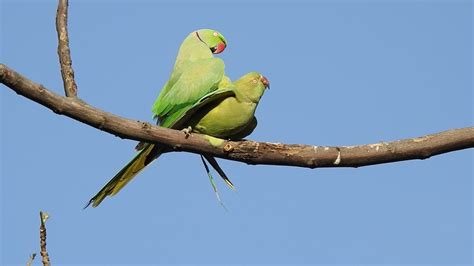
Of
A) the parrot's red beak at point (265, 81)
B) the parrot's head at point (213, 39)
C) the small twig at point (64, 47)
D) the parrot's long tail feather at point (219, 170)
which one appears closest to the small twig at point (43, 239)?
the small twig at point (64, 47)

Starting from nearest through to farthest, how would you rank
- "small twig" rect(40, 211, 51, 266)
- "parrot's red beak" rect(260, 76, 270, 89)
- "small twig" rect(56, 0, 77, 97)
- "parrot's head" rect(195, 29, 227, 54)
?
"small twig" rect(40, 211, 51, 266), "small twig" rect(56, 0, 77, 97), "parrot's red beak" rect(260, 76, 270, 89), "parrot's head" rect(195, 29, 227, 54)

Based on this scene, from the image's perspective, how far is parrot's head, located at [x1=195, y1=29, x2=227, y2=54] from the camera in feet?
14.3

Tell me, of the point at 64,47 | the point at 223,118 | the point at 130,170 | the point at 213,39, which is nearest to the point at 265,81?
the point at 223,118

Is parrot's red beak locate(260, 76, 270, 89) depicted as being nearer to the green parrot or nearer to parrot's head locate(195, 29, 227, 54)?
the green parrot

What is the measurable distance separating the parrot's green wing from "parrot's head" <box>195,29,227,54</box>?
374 millimetres

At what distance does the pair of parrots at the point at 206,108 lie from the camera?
3.75 m

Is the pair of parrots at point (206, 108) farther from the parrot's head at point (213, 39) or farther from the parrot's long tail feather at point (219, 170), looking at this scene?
the parrot's head at point (213, 39)

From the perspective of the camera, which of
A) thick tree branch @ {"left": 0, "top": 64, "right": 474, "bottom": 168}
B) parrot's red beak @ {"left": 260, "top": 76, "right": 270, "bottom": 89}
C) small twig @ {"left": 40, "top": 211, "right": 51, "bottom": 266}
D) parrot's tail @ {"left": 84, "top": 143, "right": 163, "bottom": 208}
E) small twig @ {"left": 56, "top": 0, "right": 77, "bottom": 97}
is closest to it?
small twig @ {"left": 40, "top": 211, "right": 51, "bottom": 266}

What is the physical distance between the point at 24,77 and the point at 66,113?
237mm

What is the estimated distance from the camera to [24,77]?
2715mm

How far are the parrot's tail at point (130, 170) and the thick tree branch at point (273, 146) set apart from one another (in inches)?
19.1

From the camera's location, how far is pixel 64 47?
12.1ft

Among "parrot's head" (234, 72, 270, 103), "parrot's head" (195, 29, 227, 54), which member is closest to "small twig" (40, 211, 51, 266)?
"parrot's head" (234, 72, 270, 103)

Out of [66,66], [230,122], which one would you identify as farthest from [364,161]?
[66,66]
